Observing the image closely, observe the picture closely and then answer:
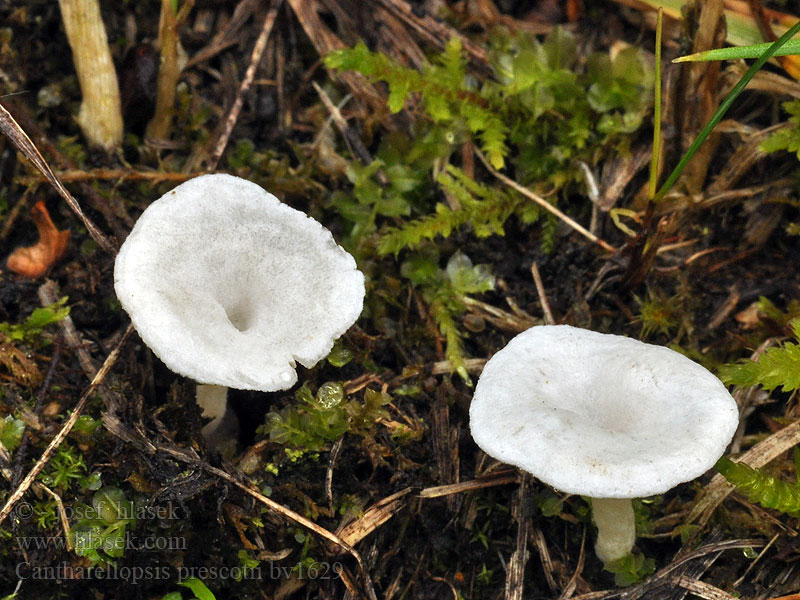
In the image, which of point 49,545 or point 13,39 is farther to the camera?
point 13,39

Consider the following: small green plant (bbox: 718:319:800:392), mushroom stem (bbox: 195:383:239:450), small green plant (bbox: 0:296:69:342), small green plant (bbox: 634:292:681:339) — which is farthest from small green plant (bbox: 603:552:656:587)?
small green plant (bbox: 0:296:69:342)

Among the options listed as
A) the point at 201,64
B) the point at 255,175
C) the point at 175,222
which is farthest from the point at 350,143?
the point at 175,222

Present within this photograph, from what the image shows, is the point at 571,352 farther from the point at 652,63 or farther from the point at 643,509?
the point at 652,63

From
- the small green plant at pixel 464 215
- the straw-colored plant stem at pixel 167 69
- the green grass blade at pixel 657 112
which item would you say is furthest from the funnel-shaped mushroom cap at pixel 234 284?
the green grass blade at pixel 657 112

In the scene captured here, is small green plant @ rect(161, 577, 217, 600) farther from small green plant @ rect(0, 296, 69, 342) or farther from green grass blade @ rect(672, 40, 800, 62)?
green grass blade @ rect(672, 40, 800, 62)

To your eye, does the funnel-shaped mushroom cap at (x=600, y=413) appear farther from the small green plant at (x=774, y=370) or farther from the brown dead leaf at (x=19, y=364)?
the brown dead leaf at (x=19, y=364)

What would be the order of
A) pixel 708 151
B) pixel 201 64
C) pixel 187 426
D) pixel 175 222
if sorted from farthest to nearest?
pixel 201 64
pixel 708 151
pixel 187 426
pixel 175 222
